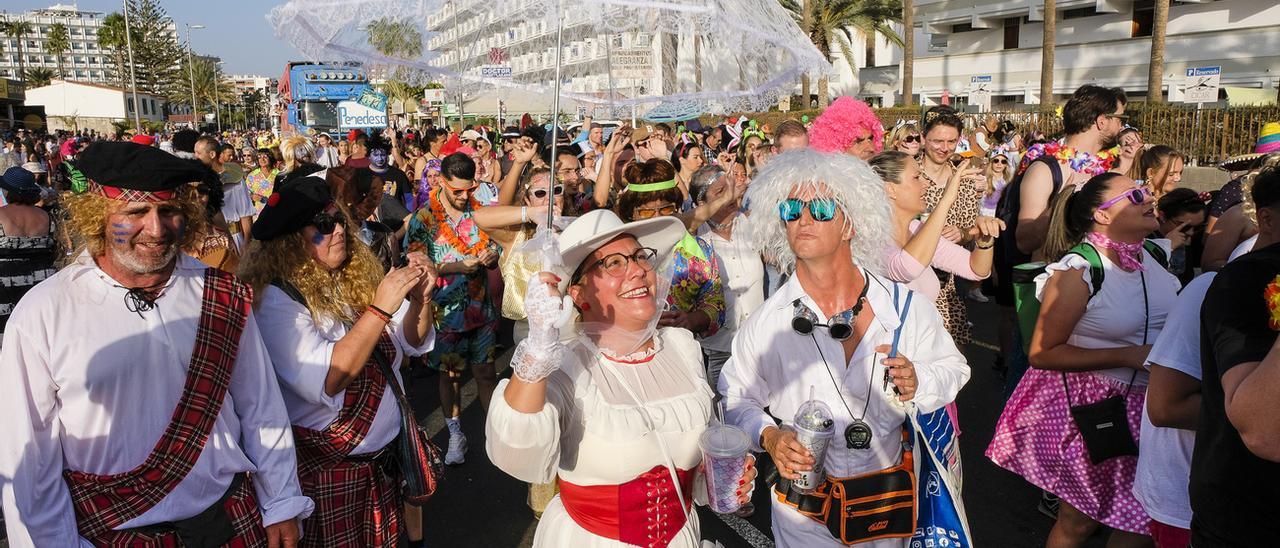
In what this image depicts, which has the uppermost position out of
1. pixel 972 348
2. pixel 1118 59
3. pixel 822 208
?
pixel 1118 59

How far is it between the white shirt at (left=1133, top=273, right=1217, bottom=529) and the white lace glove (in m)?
1.74

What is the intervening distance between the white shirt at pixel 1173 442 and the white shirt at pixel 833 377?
1.89 ft

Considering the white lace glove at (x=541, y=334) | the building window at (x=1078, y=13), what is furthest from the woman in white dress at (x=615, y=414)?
the building window at (x=1078, y=13)

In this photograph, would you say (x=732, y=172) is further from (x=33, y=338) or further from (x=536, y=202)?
(x=33, y=338)

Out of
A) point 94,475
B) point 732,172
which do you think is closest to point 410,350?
point 94,475

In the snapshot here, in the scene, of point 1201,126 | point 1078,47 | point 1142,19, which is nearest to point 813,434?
point 1201,126

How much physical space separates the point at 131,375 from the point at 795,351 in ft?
6.38

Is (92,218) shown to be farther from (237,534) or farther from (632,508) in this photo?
(632,508)

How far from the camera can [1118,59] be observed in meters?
29.3

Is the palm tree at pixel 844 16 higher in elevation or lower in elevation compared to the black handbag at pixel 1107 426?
higher

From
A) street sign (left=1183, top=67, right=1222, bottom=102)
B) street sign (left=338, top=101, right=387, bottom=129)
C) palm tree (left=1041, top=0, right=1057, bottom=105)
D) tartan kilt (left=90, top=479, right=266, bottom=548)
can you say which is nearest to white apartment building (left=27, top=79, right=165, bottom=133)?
street sign (left=338, top=101, right=387, bottom=129)

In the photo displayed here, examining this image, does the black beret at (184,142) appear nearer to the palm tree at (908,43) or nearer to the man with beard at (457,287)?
the man with beard at (457,287)

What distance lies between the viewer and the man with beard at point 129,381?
2104mm

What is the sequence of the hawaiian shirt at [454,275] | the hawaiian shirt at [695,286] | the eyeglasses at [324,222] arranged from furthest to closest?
the hawaiian shirt at [454,275]
the hawaiian shirt at [695,286]
the eyeglasses at [324,222]
